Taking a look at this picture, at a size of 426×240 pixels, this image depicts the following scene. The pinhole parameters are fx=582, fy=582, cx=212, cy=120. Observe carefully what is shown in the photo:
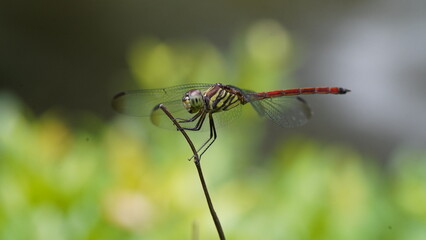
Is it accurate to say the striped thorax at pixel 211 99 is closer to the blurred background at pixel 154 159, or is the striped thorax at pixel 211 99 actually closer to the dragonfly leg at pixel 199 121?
the dragonfly leg at pixel 199 121

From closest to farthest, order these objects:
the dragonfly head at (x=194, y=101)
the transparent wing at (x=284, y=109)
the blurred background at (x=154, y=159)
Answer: the dragonfly head at (x=194, y=101)
the transparent wing at (x=284, y=109)
the blurred background at (x=154, y=159)

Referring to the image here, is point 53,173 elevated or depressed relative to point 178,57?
depressed

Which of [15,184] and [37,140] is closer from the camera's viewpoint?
[15,184]

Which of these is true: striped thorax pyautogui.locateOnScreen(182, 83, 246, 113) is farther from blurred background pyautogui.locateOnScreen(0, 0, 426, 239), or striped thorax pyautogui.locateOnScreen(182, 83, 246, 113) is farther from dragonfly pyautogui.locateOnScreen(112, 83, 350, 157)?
blurred background pyautogui.locateOnScreen(0, 0, 426, 239)

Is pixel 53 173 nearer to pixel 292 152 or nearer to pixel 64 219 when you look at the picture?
pixel 64 219

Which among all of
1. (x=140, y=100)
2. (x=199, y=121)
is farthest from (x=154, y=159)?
(x=199, y=121)

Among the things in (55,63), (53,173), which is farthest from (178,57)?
(55,63)

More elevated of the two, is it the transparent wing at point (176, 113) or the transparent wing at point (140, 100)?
the transparent wing at point (140, 100)

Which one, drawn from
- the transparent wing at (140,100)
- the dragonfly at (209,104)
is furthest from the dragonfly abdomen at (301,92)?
the transparent wing at (140,100)
